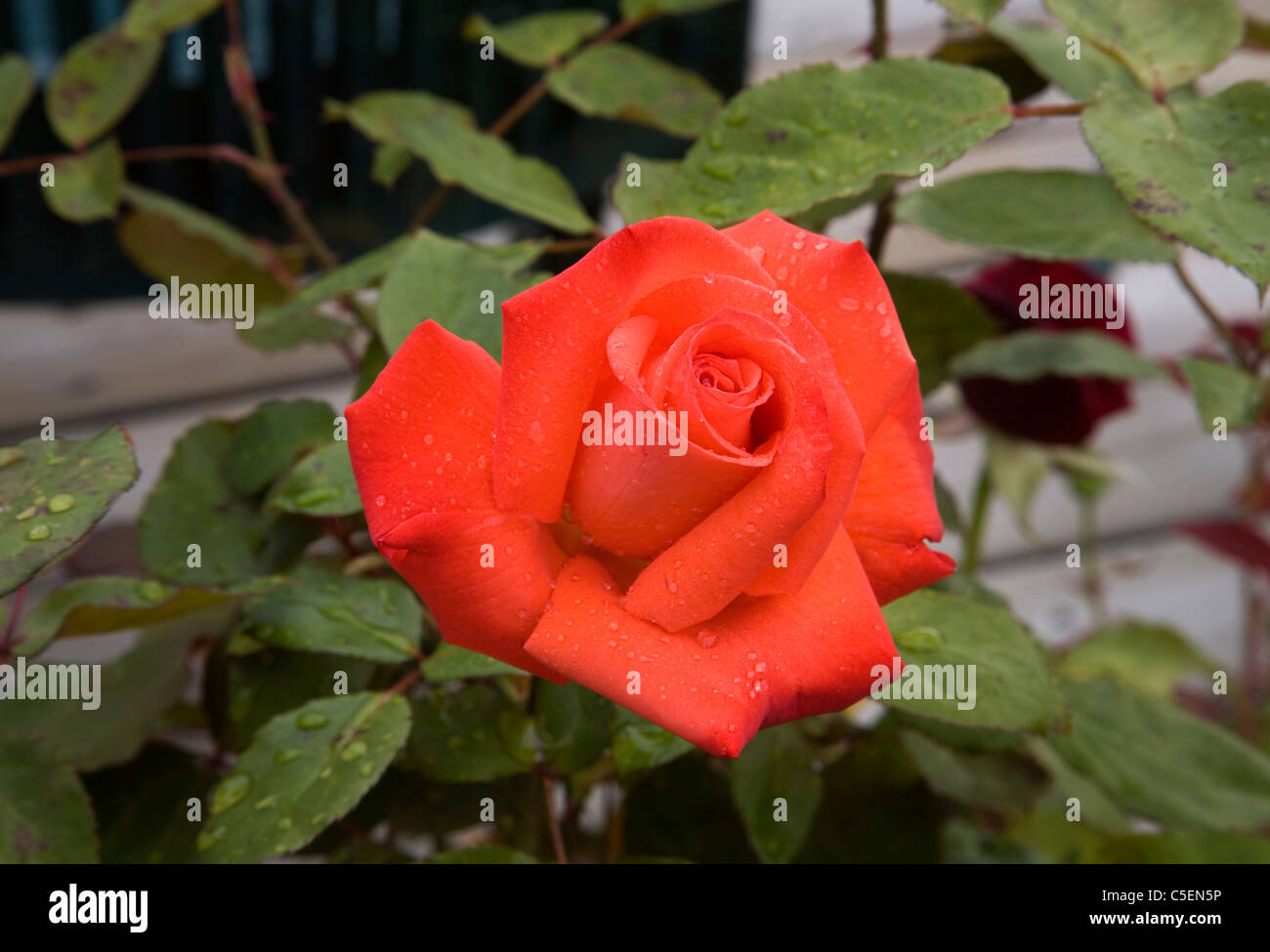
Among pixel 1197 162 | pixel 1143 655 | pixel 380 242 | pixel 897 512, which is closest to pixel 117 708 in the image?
pixel 897 512

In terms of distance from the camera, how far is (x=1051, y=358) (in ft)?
1.53

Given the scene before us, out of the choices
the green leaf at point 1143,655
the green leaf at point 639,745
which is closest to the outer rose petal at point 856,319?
the green leaf at point 639,745

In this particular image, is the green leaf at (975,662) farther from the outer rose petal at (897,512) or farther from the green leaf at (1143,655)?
the green leaf at (1143,655)

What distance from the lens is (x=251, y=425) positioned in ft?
1.31

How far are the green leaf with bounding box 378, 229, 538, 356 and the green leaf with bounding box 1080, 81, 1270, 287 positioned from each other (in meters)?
0.18

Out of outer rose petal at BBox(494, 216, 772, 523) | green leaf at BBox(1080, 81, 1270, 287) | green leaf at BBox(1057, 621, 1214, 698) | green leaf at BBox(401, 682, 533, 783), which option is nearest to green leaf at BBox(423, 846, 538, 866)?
green leaf at BBox(401, 682, 533, 783)

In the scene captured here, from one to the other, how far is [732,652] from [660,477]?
0.13 ft

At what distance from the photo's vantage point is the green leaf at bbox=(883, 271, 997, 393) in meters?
0.42

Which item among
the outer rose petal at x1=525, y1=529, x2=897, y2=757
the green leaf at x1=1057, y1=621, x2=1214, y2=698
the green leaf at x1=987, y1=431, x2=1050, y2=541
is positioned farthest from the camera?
the green leaf at x1=1057, y1=621, x2=1214, y2=698

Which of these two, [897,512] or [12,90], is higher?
[12,90]

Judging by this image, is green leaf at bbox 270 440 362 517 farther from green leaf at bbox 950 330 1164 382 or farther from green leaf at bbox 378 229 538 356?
green leaf at bbox 950 330 1164 382

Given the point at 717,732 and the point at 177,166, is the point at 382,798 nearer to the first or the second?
the point at 717,732

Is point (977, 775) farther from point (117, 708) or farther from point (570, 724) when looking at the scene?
point (117, 708)

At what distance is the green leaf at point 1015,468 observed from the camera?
59 centimetres
